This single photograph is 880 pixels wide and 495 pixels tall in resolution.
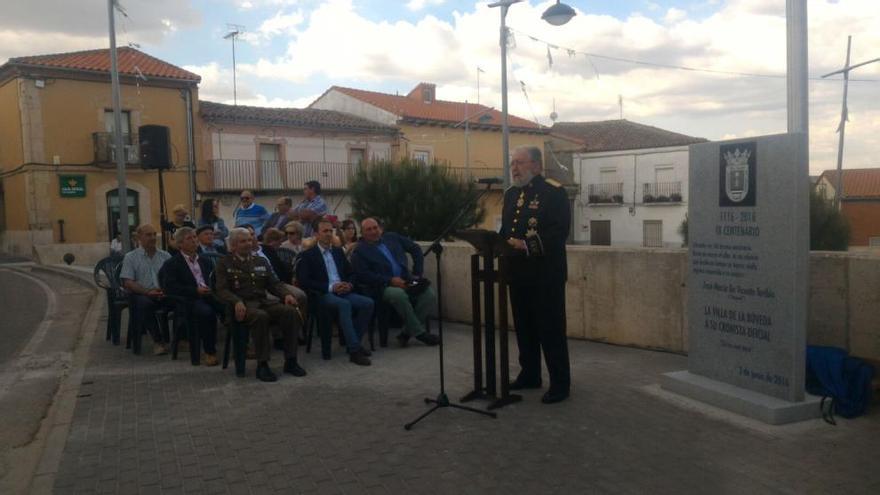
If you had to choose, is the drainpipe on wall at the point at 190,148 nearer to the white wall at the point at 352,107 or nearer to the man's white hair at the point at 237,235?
the white wall at the point at 352,107

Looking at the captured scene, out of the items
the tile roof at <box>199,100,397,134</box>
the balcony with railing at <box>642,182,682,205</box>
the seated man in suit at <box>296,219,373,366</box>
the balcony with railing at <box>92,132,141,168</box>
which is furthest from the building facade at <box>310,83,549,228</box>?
the seated man in suit at <box>296,219,373,366</box>

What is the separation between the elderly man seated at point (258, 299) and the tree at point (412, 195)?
469 inches

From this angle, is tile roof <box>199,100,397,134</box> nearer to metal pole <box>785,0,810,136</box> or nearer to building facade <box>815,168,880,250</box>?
building facade <box>815,168,880,250</box>

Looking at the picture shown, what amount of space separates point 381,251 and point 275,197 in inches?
1097

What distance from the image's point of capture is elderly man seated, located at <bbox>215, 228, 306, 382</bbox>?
20.7 feet

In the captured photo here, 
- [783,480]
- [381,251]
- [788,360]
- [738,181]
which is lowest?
[783,480]

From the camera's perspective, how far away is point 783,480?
3.82 m

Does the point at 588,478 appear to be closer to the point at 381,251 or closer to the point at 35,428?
the point at 35,428

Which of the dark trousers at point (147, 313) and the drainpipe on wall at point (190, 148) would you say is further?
the drainpipe on wall at point (190, 148)

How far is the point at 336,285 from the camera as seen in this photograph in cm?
727

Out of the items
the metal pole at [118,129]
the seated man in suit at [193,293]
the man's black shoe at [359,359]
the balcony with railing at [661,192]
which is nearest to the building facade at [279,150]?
the metal pole at [118,129]

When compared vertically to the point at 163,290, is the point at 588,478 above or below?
below

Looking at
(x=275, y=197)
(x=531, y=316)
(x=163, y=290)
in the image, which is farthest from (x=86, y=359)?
(x=275, y=197)

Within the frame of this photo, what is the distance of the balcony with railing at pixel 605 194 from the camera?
4809cm
